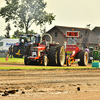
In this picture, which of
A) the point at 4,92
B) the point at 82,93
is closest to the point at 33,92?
the point at 4,92

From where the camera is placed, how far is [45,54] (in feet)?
69.7

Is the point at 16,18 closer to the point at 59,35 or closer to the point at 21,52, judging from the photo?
the point at 59,35

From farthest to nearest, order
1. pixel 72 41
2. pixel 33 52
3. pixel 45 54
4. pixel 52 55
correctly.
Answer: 1. pixel 72 41
2. pixel 33 52
3. pixel 45 54
4. pixel 52 55

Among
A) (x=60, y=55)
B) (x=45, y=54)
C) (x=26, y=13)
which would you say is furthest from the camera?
(x=26, y=13)

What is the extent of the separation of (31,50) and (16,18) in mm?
43992

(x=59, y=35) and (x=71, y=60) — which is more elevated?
(x=59, y=35)

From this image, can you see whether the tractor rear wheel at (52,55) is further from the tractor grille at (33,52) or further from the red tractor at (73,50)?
the red tractor at (73,50)

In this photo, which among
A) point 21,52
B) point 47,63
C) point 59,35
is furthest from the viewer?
point 59,35

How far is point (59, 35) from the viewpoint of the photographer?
72812 mm

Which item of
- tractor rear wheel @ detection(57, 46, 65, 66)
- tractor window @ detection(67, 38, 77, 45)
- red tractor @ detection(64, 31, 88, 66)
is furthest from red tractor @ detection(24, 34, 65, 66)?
tractor window @ detection(67, 38, 77, 45)

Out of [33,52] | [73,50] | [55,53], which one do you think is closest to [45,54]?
[55,53]

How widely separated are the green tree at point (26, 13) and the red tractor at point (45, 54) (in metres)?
41.2

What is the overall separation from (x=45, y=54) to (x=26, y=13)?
1692 inches

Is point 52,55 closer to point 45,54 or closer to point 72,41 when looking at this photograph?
point 45,54
